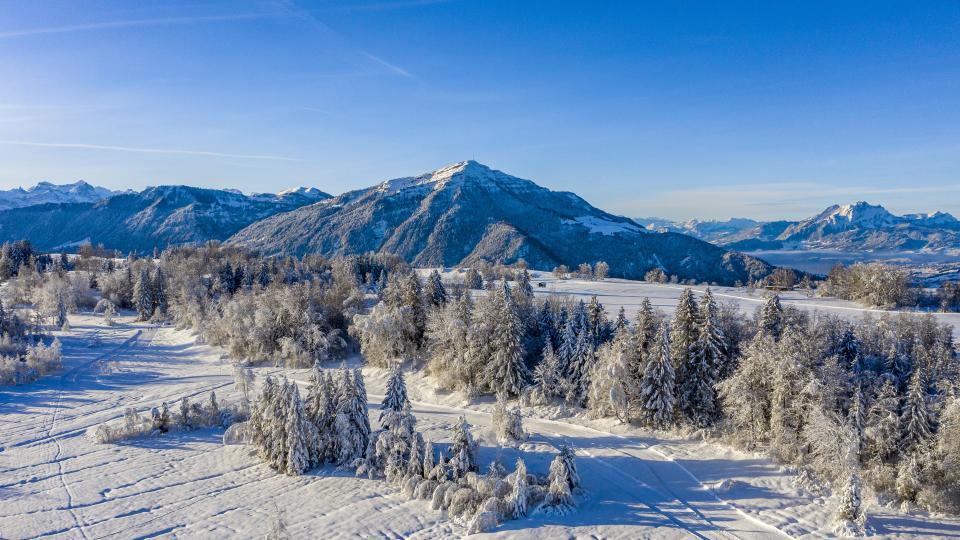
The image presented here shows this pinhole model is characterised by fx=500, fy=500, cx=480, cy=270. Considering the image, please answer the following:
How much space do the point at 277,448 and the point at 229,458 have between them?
4.61 m

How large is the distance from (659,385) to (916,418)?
42.0 ft

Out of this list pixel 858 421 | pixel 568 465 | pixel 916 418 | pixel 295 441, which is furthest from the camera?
pixel 295 441

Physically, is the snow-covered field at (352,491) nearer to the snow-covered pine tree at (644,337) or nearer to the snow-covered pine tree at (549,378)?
the snow-covered pine tree at (549,378)

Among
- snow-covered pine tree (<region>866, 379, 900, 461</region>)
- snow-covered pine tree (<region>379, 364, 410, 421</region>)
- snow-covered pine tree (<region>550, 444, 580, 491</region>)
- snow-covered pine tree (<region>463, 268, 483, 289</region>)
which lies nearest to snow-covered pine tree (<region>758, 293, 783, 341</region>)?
snow-covered pine tree (<region>866, 379, 900, 461</region>)

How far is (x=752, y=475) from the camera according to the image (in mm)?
26781

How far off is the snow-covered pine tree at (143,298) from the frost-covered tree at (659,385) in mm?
80392

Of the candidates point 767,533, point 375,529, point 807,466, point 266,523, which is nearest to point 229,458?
point 266,523

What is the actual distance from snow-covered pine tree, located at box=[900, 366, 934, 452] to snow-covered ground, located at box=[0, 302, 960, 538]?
328 centimetres

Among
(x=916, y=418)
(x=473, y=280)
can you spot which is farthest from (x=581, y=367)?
(x=473, y=280)

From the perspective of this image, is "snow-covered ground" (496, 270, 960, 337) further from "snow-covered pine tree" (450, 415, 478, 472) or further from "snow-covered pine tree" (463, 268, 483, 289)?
"snow-covered pine tree" (450, 415, 478, 472)

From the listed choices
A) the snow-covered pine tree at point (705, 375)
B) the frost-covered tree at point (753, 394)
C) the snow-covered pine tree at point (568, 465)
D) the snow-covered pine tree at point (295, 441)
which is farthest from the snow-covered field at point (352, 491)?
the snow-covered pine tree at point (705, 375)

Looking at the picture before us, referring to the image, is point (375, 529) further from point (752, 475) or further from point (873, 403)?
point (873, 403)

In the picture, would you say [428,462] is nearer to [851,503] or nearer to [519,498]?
[519,498]

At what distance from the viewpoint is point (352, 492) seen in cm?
2686
